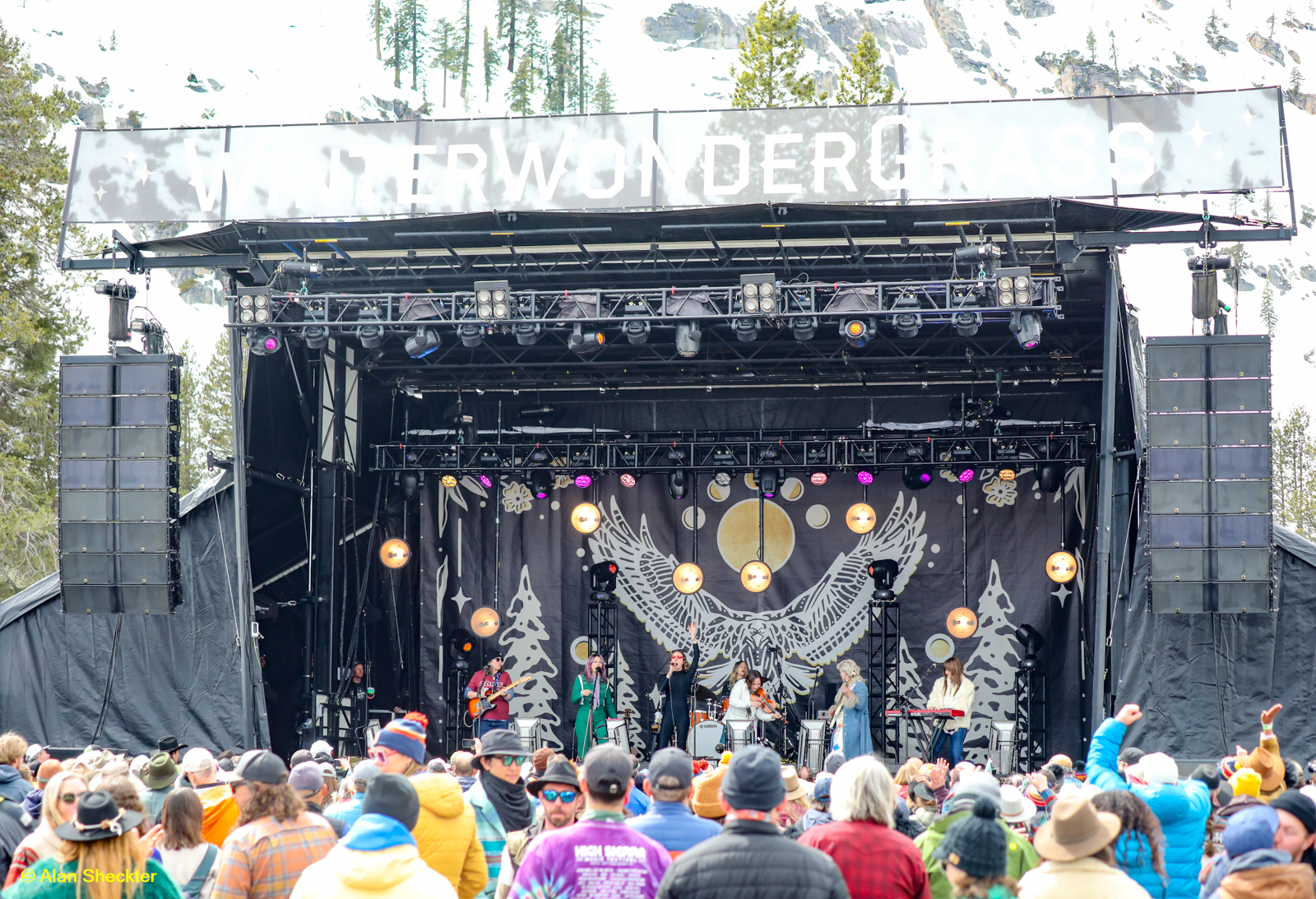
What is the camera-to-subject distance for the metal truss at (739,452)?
1602 centimetres

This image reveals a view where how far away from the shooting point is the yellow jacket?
4516mm

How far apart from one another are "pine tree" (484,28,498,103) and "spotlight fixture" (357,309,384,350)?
73.5 m

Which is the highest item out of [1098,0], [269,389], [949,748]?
[1098,0]

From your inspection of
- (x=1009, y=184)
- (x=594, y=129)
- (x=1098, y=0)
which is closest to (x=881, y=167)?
(x=1009, y=184)

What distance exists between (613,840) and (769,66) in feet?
78.8

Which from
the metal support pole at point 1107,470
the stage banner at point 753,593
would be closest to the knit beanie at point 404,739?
the metal support pole at point 1107,470

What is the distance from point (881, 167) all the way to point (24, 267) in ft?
46.1

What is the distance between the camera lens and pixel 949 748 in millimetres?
15656

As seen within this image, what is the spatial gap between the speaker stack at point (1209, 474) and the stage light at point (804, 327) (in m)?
3.03

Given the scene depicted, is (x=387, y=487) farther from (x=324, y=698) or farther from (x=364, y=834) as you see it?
(x=364, y=834)

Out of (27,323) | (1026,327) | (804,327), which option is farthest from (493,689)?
(27,323)

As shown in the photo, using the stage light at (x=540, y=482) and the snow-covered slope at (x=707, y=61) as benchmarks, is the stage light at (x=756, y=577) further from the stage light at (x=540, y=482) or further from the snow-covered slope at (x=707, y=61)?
the snow-covered slope at (x=707, y=61)

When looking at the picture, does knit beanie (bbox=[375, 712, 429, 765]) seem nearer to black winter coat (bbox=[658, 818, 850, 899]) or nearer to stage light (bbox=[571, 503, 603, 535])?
black winter coat (bbox=[658, 818, 850, 899])

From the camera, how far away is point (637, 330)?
41.6 ft
